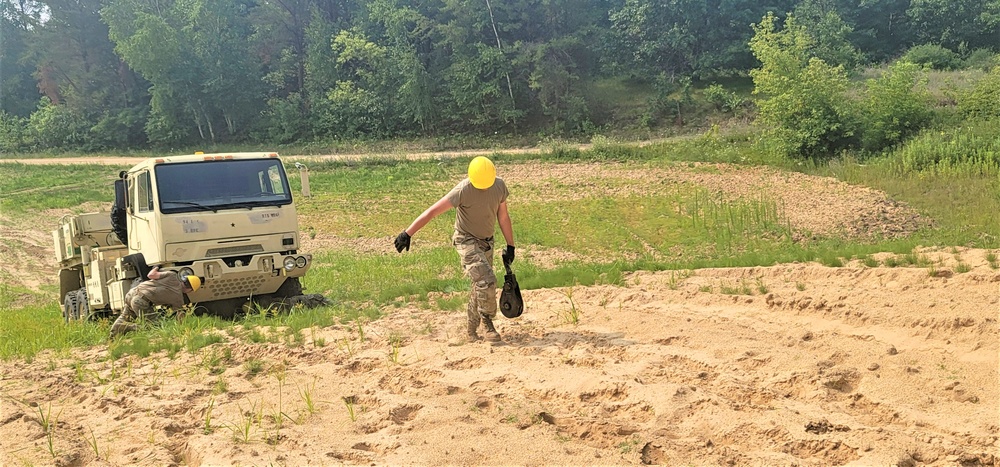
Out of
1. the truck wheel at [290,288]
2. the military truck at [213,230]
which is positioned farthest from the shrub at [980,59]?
the military truck at [213,230]

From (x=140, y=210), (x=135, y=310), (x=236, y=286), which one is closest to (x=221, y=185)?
(x=140, y=210)

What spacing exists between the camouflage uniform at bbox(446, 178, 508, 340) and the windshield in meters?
4.29

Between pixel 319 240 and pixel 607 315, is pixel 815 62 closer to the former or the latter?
pixel 319 240

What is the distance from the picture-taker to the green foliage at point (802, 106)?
1109 inches

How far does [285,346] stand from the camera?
28.5 feet

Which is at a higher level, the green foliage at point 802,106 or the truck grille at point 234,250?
the green foliage at point 802,106

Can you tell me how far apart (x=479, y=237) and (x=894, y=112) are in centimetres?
2456

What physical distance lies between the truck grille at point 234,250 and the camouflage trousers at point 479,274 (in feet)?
13.6

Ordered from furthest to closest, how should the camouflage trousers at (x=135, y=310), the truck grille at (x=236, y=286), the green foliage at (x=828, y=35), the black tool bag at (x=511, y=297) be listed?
the green foliage at (x=828, y=35) < the truck grille at (x=236, y=286) < the camouflage trousers at (x=135, y=310) < the black tool bag at (x=511, y=297)

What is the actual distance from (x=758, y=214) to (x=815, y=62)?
12.4m

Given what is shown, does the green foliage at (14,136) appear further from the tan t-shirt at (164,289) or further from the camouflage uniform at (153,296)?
the tan t-shirt at (164,289)

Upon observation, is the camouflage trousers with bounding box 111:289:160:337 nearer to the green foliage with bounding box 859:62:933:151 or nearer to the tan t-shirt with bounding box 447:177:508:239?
the tan t-shirt with bounding box 447:177:508:239

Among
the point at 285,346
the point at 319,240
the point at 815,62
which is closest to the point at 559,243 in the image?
the point at 319,240

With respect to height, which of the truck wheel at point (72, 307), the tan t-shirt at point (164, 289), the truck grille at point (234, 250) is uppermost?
the truck grille at point (234, 250)
